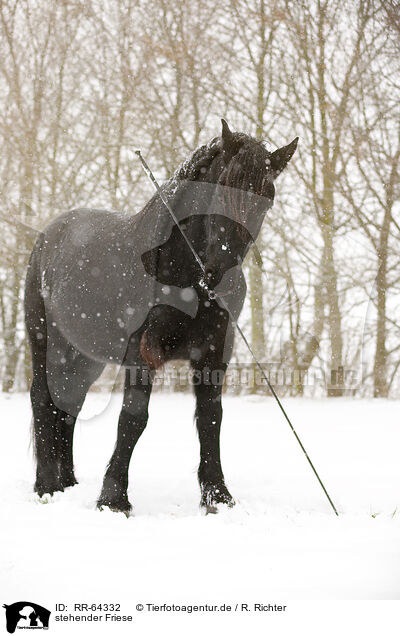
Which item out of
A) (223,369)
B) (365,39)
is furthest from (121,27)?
(223,369)

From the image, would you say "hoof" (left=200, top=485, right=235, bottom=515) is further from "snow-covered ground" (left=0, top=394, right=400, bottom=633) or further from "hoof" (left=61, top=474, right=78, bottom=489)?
"hoof" (left=61, top=474, right=78, bottom=489)

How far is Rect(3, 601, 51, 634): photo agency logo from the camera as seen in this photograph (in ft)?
6.75

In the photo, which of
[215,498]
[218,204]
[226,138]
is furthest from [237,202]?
[215,498]

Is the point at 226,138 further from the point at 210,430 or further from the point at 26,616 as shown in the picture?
the point at 26,616

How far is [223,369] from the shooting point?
3.62 m

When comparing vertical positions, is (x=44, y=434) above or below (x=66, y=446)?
above

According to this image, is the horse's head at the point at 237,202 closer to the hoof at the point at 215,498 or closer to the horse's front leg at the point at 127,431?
the horse's front leg at the point at 127,431

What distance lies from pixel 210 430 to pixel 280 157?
1739 mm

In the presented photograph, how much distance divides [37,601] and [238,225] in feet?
6.24

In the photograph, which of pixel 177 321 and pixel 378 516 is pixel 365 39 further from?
pixel 378 516

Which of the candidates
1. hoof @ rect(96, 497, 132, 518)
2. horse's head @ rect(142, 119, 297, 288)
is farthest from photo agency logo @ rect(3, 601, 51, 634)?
horse's head @ rect(142, 119, 297, 288)

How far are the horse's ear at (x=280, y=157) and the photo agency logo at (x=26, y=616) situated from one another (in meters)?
2.36

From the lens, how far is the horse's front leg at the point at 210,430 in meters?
3.59

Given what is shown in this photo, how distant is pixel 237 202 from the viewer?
2.85 meters
